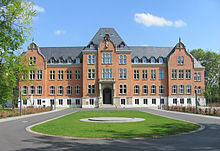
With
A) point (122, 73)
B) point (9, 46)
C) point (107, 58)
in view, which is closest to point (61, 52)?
point (107, 58)

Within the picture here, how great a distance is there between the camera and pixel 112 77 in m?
56.3

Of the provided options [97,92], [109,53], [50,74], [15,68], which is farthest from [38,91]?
[15,68]

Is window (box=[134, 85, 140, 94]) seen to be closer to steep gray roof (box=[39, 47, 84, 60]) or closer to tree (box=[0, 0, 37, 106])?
steep gray roof (box=[39, 47, 84, 60])

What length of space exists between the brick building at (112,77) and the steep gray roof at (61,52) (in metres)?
0.30

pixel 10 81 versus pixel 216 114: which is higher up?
pixel 10 81

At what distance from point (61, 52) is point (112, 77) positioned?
1622 centimetres

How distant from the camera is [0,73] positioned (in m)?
16.4

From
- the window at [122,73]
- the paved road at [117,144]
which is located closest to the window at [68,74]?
the window at [122,73]

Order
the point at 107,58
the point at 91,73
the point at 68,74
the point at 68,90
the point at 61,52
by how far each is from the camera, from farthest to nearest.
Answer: the point at 61,52 → the point at 68,74 → the point at 68,90 → the point at 91,73 → the point at 107,58

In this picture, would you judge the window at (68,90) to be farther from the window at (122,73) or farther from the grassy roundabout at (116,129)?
the grassy roundabout at (116,129)

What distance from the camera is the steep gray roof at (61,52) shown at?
61.4m

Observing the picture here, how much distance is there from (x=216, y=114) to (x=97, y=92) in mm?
31969

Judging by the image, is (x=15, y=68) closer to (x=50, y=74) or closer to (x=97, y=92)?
(x=97, y=92)

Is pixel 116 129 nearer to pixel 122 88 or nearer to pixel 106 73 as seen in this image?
pixel 122 88
